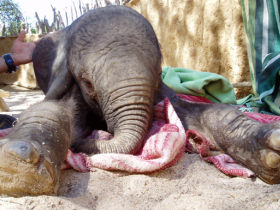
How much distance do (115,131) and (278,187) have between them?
0.90 m

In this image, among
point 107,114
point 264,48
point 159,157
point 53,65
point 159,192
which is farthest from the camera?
point 264,48

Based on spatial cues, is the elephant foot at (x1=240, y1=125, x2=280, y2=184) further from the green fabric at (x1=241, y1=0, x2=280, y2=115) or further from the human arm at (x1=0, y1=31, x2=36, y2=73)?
the human arm at (x1=0, y1=31, x2=36, y2=73)

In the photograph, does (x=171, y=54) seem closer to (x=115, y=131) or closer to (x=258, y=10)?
(x=258, y=10)

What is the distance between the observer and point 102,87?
1.93 m

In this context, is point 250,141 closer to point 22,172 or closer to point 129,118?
point 129,118

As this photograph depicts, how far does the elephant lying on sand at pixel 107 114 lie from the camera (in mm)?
1235

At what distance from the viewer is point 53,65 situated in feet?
8.61

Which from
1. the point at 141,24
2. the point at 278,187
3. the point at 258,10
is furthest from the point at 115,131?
the point at 258,10

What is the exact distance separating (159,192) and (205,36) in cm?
342

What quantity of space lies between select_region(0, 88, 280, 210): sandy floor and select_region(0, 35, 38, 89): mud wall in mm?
8666

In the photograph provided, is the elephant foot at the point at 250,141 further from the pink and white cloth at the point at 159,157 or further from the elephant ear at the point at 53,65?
the elephant ear at the point at 53,65

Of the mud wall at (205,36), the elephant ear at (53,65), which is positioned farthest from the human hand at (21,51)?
the mud wall at (205,36)

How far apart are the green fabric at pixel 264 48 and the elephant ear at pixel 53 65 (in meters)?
1.83

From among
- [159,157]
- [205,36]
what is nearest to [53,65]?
[159,157]
